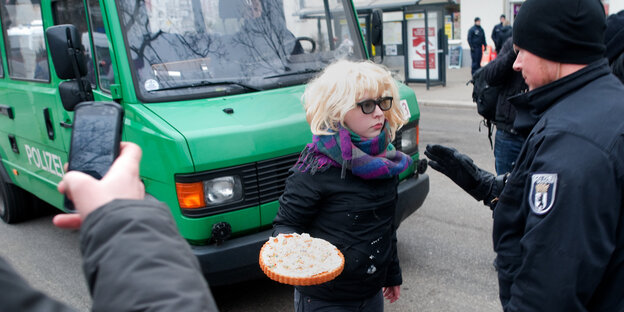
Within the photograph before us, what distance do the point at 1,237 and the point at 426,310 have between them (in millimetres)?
4385

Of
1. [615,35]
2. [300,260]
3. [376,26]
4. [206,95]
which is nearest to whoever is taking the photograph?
[300,260]

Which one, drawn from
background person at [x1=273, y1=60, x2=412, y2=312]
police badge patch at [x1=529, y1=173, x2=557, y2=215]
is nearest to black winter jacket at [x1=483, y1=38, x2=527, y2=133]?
background person at [x1=273, y1=60, x2=412, y2=312]

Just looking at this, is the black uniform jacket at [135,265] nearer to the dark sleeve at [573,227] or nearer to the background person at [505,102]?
the dark sleeve at [573,227]

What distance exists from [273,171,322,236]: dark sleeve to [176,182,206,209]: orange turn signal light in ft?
3.25

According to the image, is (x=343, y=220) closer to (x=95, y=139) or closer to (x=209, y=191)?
(x=209, y=191)

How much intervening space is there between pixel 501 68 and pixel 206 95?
2.06 meters

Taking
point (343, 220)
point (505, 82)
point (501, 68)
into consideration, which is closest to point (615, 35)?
point (501, 68)

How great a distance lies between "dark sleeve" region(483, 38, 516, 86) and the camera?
395 cm

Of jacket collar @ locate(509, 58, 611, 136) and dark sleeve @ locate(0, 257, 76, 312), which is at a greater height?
jacket collar @ locate(509, 58, 611, 136)

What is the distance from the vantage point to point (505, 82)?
13.5ft

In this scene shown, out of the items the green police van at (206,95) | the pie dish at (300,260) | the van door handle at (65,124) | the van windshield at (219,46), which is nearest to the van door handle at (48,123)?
the green police van at (206,95)

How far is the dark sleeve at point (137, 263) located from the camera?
0.95 m

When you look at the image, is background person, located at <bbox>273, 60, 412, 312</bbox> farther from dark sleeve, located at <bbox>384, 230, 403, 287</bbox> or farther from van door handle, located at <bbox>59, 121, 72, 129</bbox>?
van door handle, located at <bbox>59, 121, 72, 129</bbox>

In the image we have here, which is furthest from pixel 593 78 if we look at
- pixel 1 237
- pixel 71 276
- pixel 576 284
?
pixel 1 237
